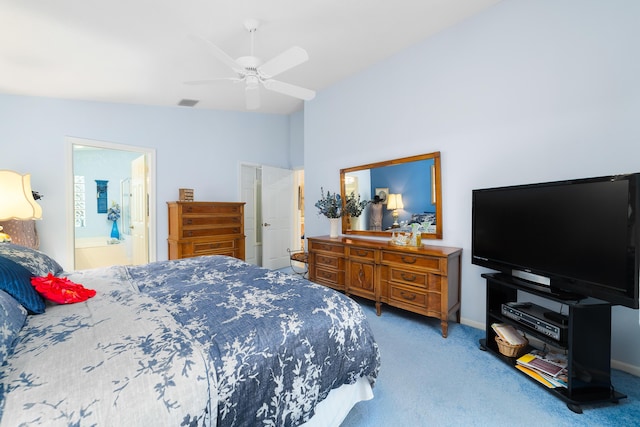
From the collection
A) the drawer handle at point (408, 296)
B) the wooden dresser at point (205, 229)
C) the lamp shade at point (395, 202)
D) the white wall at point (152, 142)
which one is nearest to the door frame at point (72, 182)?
the white wall at point (152, 142)

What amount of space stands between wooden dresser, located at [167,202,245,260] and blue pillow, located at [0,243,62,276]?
2131 mm

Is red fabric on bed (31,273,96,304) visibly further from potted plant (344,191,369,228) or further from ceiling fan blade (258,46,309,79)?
potted plant (344,191,369,228)

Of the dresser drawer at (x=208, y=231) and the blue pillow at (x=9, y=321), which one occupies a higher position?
the dresser drawer at (x=208, y=231)

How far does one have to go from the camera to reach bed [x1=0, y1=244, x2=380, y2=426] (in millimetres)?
796

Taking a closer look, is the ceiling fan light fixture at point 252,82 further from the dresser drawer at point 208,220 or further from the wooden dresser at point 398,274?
the dresser drawer at point 208,220

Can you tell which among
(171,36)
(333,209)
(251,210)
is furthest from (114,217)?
(333,209)

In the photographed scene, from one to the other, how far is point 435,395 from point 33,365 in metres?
2.00

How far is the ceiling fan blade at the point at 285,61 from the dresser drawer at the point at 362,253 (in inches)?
77.3

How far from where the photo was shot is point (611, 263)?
63.1 inches

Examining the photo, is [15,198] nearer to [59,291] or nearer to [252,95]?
[59,291]

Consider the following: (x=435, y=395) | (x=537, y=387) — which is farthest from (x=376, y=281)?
(x=537, y=387)

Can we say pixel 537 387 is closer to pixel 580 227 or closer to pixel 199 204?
pixel 580 227

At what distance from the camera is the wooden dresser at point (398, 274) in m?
2.57

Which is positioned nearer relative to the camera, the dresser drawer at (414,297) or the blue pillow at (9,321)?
the blue pillow at (9,321)
